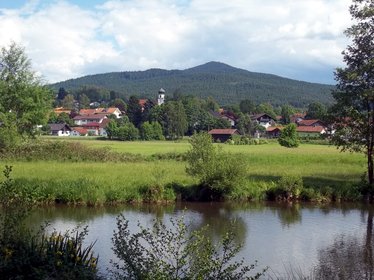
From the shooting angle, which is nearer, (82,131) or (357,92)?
(357,92)

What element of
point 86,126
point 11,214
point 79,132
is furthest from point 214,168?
point 86,126

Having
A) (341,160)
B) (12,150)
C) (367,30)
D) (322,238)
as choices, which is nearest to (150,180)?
(322,238)

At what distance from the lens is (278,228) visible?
20688 millimetres

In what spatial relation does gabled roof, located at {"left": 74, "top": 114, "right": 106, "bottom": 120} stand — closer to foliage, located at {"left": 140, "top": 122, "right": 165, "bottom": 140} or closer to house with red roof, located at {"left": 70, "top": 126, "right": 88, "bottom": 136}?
house with red roof, located at {"left": 70, "top": 126, "right": 88, "bottom": 136}

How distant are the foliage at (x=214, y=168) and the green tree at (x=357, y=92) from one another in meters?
6.22

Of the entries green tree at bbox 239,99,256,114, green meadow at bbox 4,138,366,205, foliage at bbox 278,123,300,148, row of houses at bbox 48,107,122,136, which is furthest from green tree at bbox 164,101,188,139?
green meadow at bbox 4,138,366,205

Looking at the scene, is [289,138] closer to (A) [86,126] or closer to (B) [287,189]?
(B) [287,189]

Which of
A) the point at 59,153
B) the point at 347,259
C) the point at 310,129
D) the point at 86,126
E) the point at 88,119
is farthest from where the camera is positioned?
the point at 88,119

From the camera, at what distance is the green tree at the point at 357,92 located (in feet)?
89.9

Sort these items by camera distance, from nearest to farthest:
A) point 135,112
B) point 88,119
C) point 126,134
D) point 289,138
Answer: point 289,138 → point 126,134 → point 135,112 → point 88,119

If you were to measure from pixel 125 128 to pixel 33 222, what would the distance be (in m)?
79.3

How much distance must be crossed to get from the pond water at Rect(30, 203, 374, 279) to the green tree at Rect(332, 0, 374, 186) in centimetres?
406

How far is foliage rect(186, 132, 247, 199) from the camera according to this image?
88.0ft

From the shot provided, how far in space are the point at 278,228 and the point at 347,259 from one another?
17.0 ft
